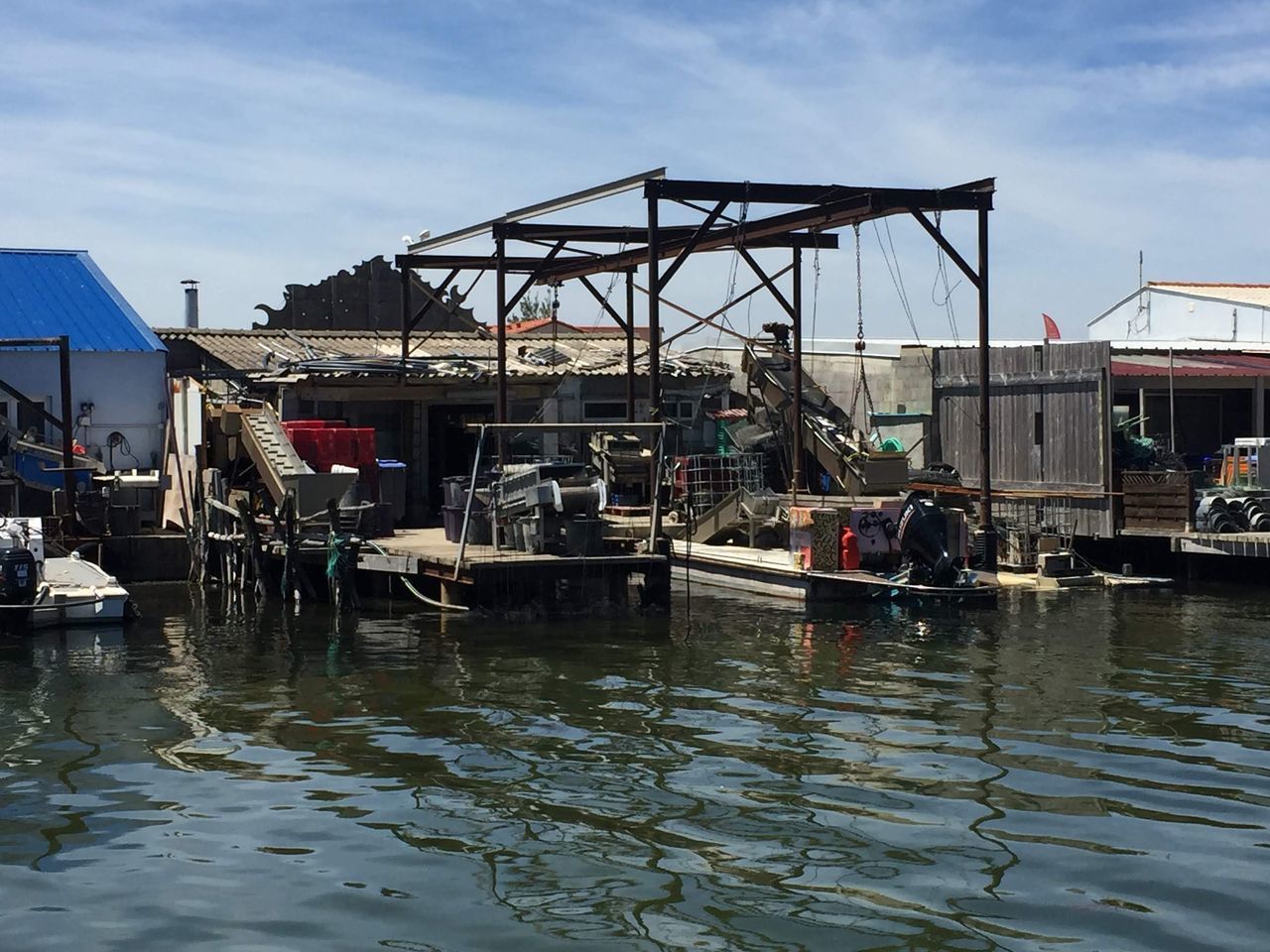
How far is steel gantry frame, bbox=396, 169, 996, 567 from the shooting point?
24422 mm

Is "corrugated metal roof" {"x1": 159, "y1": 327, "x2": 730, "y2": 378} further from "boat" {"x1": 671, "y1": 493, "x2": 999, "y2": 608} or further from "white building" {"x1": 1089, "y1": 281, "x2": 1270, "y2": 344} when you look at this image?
"white building" {"x1": 1089, "y1": 281, "x2": 1270, "y2": 344}

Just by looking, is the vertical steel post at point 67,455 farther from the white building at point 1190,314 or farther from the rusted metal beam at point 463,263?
the white building at point 1190,314

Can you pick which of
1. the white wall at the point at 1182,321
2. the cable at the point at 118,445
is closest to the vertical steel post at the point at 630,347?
the cable at the point at 118,445

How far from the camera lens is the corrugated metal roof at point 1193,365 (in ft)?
106

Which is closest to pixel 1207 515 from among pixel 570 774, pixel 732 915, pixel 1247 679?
pixel 1247 679

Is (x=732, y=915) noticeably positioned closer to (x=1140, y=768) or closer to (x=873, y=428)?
(x=1140, y=768)

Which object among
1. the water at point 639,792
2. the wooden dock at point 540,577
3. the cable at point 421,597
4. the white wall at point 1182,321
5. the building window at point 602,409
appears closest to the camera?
the water at point 639,792

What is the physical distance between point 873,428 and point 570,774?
21817 millimetres

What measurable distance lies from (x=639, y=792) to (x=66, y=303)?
26.9 metres

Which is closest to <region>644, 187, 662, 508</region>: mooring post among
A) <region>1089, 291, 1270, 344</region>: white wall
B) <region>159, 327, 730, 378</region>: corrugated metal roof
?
<region>159, 327, 730, 378</region>: corrugated metal roof

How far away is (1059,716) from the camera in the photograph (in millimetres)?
15383

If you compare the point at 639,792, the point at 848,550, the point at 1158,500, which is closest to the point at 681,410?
the point at 1158,500

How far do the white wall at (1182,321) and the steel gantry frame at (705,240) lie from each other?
19.0 metres

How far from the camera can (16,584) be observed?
67.9 feet
